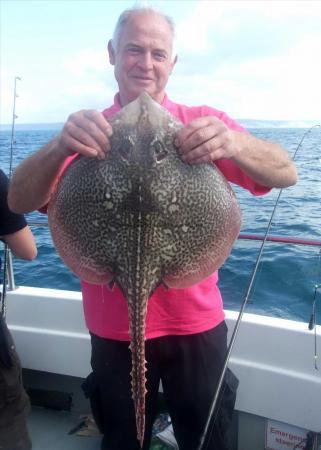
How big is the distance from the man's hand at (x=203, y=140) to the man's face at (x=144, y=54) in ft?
2.17

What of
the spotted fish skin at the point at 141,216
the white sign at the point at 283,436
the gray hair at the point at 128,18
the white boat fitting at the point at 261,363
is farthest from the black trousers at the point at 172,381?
the gray hair at the point at 128,18

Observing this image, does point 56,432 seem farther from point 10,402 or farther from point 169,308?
point 169,308

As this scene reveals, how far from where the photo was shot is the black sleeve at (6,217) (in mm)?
2848

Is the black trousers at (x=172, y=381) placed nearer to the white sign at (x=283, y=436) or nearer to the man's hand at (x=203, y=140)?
the white sign at (x=283, y=436)

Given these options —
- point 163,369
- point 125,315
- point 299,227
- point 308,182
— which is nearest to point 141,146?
point 125,315

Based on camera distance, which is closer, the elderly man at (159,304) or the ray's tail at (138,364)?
the ray's tail at (138,364)

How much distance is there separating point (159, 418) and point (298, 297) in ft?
11.9

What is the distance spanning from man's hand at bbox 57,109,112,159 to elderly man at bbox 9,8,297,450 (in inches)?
2.0

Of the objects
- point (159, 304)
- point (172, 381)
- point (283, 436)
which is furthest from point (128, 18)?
point (283, 436)

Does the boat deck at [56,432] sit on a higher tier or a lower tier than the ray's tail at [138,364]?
lower

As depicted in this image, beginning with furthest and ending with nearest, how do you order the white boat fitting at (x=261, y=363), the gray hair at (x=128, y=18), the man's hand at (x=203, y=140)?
the white boat fitting at (x=261, y=363), the gray hair at (x=128, y=18), the man's hand at (x=203, y=140)

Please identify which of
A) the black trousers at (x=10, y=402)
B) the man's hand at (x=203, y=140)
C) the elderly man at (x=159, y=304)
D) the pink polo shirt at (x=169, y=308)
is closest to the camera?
the man's hand at (x=203, y=140)

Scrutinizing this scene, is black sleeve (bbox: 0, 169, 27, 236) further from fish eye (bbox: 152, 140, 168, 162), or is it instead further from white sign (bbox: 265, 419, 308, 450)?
white sign (bbox: 265, 419, 308, 450)

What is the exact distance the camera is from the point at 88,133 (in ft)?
6.26
